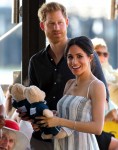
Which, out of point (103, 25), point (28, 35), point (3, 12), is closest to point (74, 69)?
point (28, 35)

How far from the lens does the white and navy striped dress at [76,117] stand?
2.18m

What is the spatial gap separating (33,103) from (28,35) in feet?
4.10

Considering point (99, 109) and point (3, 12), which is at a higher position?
point (3, 12)

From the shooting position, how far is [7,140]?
97.5 inches

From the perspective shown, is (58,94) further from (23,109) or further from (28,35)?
(28,35)

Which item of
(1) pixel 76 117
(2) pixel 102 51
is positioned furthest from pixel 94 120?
(2) pixel 102 51

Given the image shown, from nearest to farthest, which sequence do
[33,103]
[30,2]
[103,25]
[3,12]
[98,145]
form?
[33,103] → [98,145] → [30,2] → [3,12] → [103,25]

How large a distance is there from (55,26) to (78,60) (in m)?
0.33

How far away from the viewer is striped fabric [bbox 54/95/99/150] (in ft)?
7.14

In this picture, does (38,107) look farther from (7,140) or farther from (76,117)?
(7,140)

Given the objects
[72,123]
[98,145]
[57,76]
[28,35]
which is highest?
[28,35]

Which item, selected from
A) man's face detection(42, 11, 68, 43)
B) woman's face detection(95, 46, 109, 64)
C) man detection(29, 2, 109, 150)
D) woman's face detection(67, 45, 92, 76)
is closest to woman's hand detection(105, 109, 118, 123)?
woman's face detection(95, 46, 109, 64)

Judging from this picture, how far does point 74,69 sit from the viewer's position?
2.22 meters

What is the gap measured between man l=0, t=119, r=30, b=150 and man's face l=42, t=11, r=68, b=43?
0.50 m
